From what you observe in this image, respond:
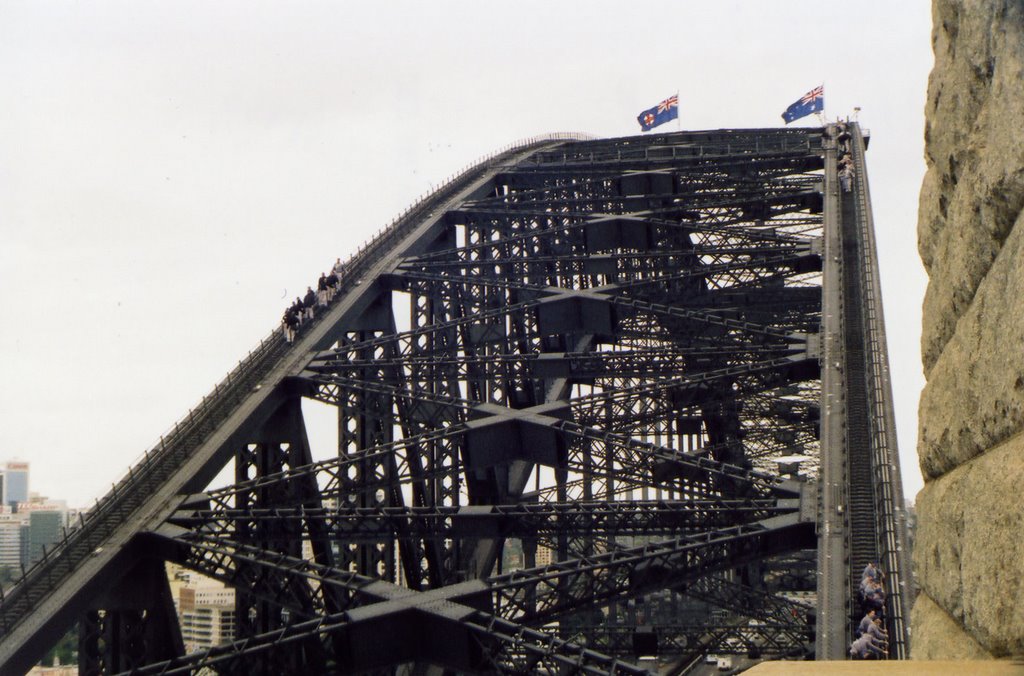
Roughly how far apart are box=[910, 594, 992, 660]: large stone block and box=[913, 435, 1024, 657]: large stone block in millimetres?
43

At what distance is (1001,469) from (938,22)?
2506 millimetres

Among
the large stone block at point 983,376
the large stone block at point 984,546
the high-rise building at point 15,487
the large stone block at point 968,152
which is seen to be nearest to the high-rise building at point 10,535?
the high-rise building at point 15,487

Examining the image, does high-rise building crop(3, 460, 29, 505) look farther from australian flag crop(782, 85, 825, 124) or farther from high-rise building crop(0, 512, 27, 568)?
australian flag crop(782, 85, 825, 124)

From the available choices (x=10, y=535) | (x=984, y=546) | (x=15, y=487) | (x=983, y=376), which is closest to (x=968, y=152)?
(x=983, y=376)

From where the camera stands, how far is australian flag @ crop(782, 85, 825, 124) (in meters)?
60.5

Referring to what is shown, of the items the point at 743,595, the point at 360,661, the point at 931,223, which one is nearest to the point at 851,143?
the point at 743,595

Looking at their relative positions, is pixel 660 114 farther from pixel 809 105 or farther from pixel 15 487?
pixel 15 487

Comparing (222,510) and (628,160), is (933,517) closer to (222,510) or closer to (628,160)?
(222,510)

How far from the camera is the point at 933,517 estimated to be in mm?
6086

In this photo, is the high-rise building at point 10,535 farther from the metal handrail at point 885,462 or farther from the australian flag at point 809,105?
the metal handrail at point 885,462

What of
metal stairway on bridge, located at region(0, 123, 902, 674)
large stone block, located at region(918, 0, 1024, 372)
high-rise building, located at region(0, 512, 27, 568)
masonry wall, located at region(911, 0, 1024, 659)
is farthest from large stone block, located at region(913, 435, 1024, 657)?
high-rise building, located at region(0, 512, 27, 568)

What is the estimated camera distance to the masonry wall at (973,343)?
4.70 metres

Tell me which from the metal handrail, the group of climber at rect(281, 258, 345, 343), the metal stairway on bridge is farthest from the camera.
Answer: the group of climber at rect(281, 258, 345, 343)

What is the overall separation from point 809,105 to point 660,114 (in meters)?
6.38
